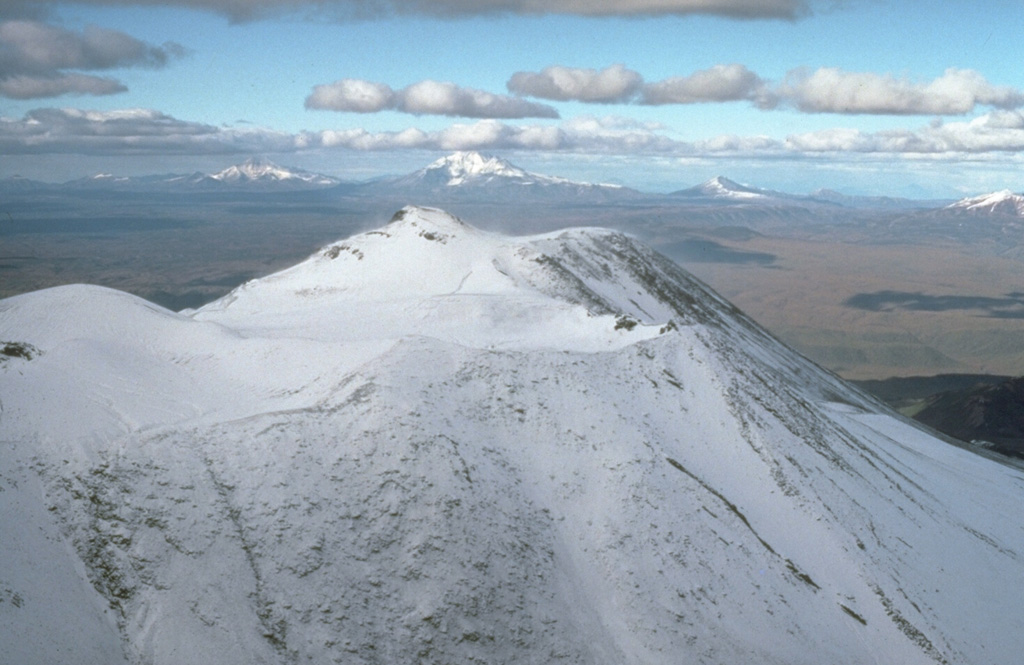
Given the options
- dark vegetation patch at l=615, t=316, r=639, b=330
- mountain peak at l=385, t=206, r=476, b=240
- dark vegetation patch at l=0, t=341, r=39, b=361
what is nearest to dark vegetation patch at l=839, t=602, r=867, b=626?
dark vegetation patch at l=615, t=316, r=639, b=330

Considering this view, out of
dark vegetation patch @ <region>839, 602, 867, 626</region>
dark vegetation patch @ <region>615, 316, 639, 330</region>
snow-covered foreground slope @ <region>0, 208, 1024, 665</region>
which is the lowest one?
dark vegetation patch @ <region>839, 602, 867, 626</region>

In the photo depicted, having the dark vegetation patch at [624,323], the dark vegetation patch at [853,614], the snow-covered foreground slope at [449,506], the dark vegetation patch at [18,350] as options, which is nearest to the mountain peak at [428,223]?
the snow-covered foreground slope at [449,506]

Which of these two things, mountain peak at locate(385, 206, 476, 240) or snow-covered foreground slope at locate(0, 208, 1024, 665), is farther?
mountain peak at locate(385, 206, 476, 240)

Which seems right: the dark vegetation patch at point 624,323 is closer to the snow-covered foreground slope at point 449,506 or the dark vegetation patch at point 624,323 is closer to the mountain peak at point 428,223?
the snow-covered foreground slope at point 449,506

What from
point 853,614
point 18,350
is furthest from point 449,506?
point 18,350

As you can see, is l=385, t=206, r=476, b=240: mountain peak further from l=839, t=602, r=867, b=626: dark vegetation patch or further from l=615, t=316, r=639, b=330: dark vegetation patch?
l=839, t=602, r=867, b=626: dark vegetation patch

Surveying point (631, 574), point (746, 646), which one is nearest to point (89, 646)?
point (631, 574)

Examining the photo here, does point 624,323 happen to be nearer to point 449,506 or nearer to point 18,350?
point 449,506

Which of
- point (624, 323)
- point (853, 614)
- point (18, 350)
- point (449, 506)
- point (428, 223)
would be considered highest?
point (428, 223)

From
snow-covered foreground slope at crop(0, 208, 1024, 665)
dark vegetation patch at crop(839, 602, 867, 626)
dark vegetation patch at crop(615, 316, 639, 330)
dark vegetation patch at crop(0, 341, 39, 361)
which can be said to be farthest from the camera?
dark vegetation patch at crop(615, 316, 639, 330)
